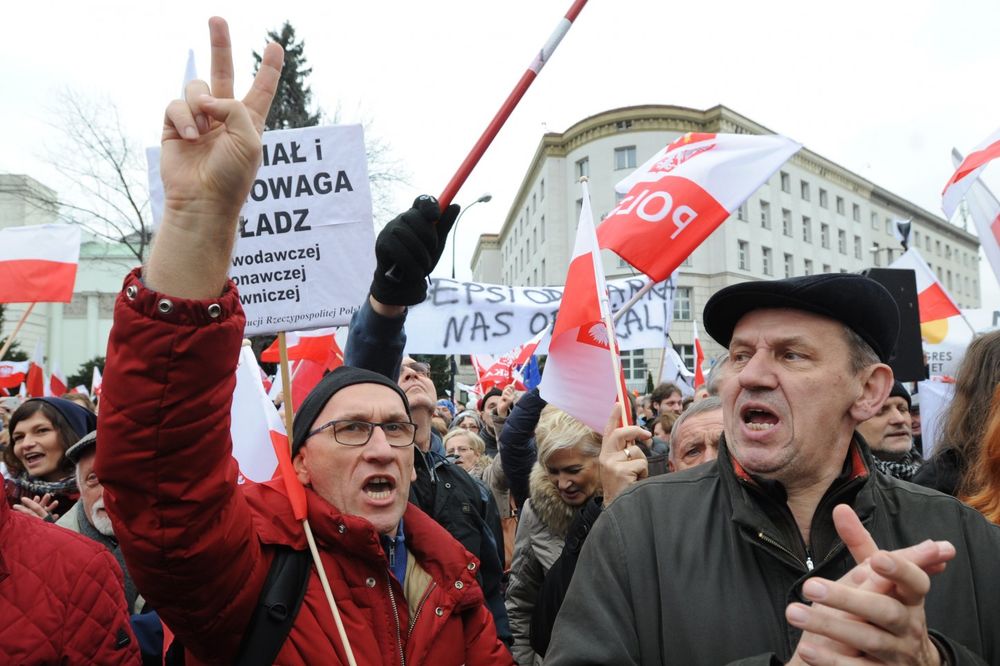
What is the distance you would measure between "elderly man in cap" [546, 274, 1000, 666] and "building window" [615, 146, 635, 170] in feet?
129

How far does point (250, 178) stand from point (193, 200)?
0.12 meters

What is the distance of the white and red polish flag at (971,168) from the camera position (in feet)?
13.4

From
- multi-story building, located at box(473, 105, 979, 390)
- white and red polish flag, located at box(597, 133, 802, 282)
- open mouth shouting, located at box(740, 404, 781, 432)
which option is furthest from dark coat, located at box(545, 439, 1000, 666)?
multi-story building, located at box(473, 105, 979, 390)

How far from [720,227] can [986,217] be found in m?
33.8

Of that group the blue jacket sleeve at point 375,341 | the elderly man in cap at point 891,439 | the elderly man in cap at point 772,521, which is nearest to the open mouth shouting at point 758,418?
the elderly man in cap at point 772,521

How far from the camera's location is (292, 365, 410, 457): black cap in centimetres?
244

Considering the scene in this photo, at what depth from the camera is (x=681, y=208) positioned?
13.2 ft

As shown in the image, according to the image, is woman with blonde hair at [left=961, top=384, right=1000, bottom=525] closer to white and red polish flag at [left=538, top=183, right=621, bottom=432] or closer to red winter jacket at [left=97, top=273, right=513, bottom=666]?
white and red polish flag at [left=538, top=183, right=621, bottom=432]

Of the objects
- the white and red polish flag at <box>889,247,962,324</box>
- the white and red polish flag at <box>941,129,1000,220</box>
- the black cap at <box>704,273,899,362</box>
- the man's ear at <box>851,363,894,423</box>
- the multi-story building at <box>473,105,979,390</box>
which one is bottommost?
the man's ear at <box>851,363,894,423</box>

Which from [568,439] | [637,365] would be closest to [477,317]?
[568,439]

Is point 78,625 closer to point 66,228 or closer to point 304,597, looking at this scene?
point 304,597

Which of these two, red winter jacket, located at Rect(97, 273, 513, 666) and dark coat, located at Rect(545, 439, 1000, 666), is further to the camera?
dark coat, located at Rect(545, 439, 1000, 666)

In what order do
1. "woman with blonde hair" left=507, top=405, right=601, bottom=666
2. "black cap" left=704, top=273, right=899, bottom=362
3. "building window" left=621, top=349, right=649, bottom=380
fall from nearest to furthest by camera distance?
1. "black cap" left=704, top=273, right=899, bottom=362
2. "woman with blonde hair" left=507, top=405, right=601, bottom=666
3. "building window" left=621, top=349, right=649, bottom=380

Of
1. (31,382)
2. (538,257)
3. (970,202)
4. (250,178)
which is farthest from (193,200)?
(538,257)
